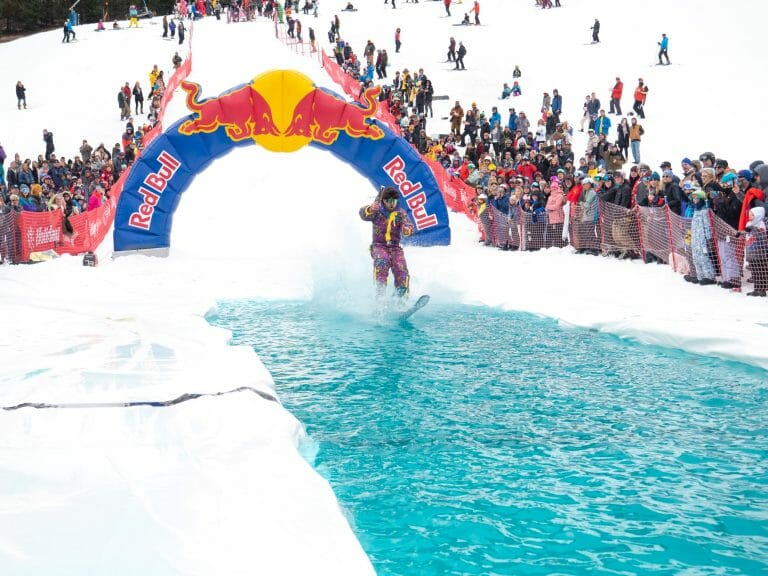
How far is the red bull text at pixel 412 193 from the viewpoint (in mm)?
17844

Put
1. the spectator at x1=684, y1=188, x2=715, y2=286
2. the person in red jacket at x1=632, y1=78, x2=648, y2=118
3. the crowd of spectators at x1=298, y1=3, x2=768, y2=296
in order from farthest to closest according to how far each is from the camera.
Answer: the person in red jacket at x1=632, y1=78, x2=648, y2=118, the spectator at x1=684, y1=188, x2=715, y2=286, the crowd of spectators at x1=298, y1=3, x2=768, y2=296

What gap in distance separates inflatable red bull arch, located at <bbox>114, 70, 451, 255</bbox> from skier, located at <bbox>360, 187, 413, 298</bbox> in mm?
6287

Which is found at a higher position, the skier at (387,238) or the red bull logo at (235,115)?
the red bull logo at (235,115)

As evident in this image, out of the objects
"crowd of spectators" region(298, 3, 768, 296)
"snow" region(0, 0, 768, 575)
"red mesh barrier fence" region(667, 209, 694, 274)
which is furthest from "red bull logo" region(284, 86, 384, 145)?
"red mesh barrier fence" region(667, 209, 694, 274)

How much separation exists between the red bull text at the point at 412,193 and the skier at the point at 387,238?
6.35m

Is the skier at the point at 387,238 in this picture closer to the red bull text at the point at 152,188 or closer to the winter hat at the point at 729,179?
the winter hat at the point at 729,179

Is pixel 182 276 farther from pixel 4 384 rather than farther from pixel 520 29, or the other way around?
pixel 520 29

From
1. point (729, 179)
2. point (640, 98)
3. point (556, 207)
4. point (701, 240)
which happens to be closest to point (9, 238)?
point (556, 207)

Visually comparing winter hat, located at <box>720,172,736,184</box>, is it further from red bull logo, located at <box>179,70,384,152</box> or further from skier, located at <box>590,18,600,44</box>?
skier, located at <box>590,18,600,44</box>

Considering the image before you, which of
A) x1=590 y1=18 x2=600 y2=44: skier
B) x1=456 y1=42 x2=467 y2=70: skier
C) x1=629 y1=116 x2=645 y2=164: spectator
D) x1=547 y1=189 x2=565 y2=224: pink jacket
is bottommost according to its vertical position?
x1=547 y1=189 x2=565 y2=224: pink jacket

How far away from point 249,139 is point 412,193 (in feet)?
12.5

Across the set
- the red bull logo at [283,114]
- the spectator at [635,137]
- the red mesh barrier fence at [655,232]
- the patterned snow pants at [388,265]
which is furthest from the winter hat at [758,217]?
the spectator at [635,137]

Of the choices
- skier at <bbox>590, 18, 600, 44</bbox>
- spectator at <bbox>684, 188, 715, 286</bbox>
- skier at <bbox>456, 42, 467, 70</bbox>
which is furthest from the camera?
skier at <bbox>590, 18, 600, 44</bbox>

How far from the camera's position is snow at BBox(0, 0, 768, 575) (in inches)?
165
